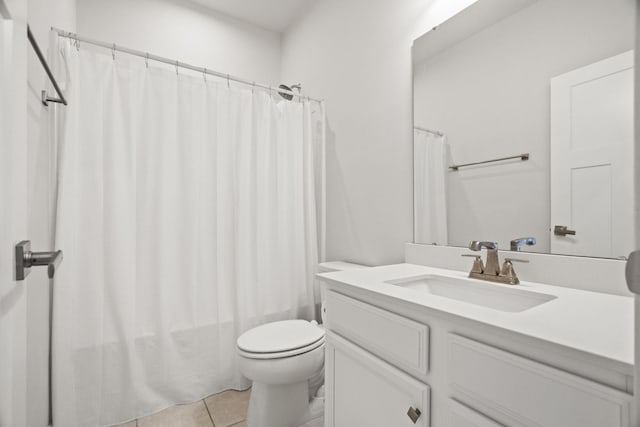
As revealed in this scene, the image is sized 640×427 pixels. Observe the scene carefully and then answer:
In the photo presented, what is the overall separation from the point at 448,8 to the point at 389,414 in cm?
168

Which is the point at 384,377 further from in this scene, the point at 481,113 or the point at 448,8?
the point at 448,8

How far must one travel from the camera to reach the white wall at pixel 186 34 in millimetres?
2010

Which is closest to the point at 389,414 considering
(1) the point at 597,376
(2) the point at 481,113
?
(1) the point at 597,376

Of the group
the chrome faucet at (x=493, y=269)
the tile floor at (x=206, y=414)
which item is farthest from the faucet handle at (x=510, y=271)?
the tile floor at (x=206, y=414)

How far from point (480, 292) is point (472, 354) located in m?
0.43

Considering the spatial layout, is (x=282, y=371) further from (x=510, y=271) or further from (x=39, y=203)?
(x=39, y=203)

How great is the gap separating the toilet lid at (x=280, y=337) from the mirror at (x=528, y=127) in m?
0.75

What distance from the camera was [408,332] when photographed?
832 millimetres

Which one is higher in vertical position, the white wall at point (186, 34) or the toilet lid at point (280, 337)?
the white wall at point (186, 34)

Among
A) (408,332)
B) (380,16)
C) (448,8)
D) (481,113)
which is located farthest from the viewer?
(380,16)

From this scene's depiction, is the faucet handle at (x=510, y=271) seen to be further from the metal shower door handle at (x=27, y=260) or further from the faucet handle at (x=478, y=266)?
the metal shower door handle at (x=27, y=260)

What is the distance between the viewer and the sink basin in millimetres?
932

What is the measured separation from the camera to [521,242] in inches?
43.1

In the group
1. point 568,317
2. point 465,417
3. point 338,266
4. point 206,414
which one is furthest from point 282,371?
point 568,317
